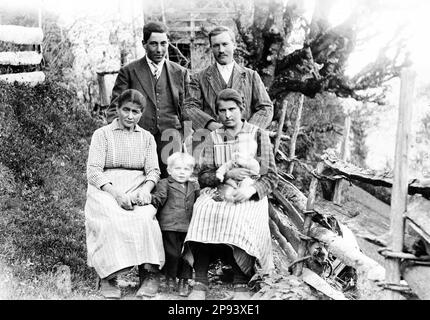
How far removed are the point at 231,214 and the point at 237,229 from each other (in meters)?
0.11

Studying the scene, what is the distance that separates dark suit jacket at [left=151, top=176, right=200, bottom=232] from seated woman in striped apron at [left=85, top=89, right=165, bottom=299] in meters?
0.08

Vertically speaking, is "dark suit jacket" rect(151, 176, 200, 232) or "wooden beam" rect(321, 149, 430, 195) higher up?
"wooden beam" rect(321, 149, 430, 195)

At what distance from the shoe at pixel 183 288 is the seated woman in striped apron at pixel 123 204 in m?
0.16

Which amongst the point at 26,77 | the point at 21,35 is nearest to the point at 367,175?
the point at 26,77

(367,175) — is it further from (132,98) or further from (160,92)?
(160,92)

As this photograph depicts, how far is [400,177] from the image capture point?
340 cm

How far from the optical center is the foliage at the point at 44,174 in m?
5.03

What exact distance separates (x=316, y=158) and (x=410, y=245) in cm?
702

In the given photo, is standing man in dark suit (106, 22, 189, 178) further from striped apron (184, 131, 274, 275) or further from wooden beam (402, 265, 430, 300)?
wooden beam (402, 265, 430, 300)

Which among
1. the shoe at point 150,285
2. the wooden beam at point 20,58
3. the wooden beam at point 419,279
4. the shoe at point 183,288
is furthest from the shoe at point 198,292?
the wooden beam at point 20,58

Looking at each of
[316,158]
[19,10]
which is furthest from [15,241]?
[316,158]

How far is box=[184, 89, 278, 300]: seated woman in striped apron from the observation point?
416 centimetres

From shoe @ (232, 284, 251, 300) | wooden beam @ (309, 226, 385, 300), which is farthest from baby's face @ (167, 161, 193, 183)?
wooden beam @ (309, 226, 385, 300)

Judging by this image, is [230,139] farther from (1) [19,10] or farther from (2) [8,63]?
(1) [19,10]
